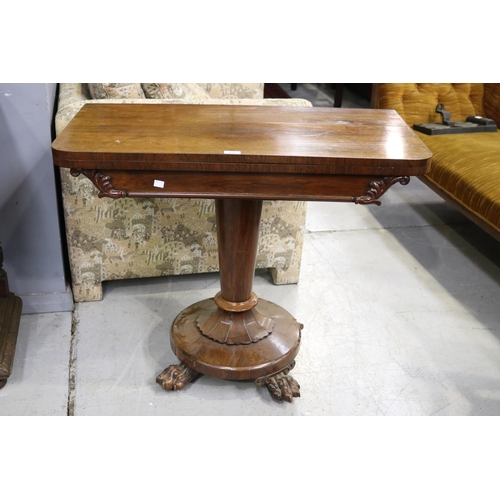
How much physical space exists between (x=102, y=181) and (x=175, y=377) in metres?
0.76

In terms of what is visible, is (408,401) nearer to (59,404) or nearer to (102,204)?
(59,404)

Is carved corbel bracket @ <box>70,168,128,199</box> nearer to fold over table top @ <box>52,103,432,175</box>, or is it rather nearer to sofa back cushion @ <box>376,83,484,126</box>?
fold over table top @ <box>52,103,432,175</box>

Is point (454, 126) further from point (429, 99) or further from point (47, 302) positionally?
point (47, 302)

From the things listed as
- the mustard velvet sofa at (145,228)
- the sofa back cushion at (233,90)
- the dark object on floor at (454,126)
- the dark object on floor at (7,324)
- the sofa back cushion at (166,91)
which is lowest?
the dark object on floor at (7,324)

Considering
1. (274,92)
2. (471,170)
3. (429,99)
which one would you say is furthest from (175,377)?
(274,92)

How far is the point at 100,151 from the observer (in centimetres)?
158

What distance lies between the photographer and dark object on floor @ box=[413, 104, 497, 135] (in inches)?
127

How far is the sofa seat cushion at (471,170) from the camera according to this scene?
2590 millimetres

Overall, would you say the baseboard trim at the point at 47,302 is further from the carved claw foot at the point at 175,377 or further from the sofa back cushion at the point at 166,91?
the sofa back cushion at the point at 166,91

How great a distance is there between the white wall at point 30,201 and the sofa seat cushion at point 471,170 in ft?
5.99

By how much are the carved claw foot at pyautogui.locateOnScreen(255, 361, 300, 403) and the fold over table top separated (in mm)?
760

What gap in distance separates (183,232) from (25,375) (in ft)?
2.69

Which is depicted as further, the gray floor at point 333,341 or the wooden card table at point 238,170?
the gray floor at point 333,341

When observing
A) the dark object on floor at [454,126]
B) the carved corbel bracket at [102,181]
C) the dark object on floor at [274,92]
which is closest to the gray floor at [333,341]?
the dark object on floor at [454,126]
